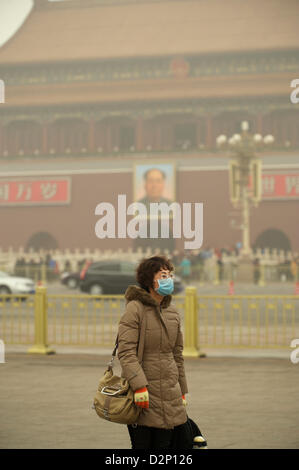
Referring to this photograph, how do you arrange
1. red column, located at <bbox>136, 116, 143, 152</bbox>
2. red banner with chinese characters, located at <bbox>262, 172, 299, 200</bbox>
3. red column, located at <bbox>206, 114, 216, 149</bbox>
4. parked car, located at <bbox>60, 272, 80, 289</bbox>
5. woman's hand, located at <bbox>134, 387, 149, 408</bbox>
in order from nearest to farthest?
woman's hand, located at <bbox>134, 387, 149, 408</bbox> → parked car, located at <bbox>60, 272, 80, 289</bbox> → red banner with chinese characters, located at <bbox>262, 172, 299, 200</bbox> → red column, located at <bbox>206, 114, 216, 149</bbox> → red column, located at <bbox>136, 116, 143, 152</bbox>

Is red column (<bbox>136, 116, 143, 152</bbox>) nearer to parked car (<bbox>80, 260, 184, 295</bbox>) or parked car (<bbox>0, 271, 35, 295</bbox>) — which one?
parked car (<bbox>80, 260, 184, 295</bbox>)

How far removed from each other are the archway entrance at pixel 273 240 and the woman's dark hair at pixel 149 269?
32.8 metres

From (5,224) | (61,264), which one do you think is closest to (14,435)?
(61,264)

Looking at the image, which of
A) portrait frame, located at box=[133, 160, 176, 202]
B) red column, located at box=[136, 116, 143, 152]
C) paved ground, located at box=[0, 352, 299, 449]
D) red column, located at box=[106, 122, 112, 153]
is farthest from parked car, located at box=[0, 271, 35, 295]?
red column, located at box=[106, 122, 112, 153]

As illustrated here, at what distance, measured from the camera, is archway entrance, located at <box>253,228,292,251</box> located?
122ft

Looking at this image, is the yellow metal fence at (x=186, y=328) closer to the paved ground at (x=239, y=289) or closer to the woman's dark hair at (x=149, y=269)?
the woman's dark hair at (x=149, y=269)

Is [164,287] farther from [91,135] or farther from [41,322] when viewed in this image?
[91,135]

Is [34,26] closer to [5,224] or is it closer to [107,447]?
[5,224]

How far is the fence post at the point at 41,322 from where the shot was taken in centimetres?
1070

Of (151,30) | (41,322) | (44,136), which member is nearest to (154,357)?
(41,322)

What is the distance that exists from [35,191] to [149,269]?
116 ft

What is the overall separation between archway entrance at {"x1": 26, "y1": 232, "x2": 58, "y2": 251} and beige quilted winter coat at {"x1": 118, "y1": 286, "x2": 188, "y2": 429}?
3521 cm

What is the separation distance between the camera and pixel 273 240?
3719 cm

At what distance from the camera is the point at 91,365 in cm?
989
